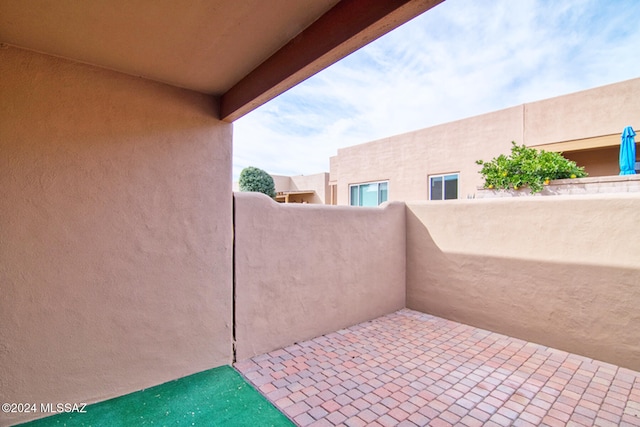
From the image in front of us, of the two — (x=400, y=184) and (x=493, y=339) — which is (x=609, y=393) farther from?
(x=400, y=184)

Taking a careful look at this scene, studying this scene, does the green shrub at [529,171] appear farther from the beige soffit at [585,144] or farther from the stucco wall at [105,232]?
the stucco wall at [105,232]

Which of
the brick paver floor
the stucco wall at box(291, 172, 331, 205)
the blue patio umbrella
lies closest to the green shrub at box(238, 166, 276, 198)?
the stucco wall at box(291, 172, 331, 205)

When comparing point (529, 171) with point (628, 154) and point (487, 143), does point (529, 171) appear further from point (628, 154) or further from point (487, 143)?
point (487, 143)

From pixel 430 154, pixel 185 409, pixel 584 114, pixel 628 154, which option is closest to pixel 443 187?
pixel 430 154

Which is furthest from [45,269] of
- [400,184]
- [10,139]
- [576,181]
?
[400,184]

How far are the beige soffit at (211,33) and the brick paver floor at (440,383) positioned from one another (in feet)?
9.62

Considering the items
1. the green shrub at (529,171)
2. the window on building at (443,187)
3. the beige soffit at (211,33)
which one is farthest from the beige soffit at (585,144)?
the beige soffit at (211,33)

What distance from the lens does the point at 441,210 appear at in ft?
17.6

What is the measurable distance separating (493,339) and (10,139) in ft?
19.6

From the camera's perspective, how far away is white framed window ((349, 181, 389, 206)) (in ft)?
40.9

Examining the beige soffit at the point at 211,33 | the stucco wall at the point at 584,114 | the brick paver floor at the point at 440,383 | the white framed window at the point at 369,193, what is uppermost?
the stucco wall at the point at 584,114

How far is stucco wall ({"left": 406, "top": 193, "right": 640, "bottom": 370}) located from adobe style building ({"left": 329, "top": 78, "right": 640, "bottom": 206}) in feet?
16.6

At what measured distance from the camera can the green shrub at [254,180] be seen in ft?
55.3

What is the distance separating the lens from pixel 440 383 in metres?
3.18
